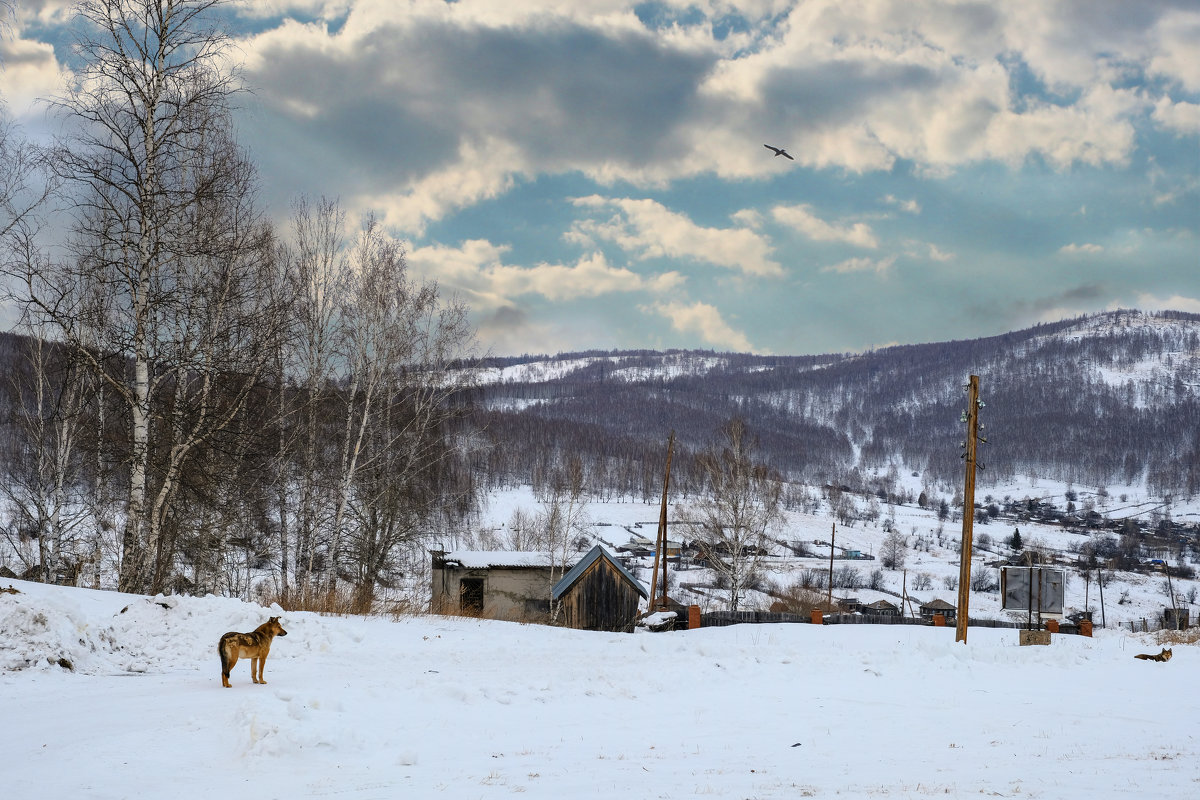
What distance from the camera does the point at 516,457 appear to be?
550 feet

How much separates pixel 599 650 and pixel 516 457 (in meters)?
152

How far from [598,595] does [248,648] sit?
23.5 metres

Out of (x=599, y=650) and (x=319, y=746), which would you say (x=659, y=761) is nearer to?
(x=319, y=746)

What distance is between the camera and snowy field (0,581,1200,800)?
637 centimetres

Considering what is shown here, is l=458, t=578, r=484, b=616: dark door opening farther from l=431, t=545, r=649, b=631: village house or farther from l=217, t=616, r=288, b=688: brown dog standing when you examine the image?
l=217, t=616, r=288, b=688: brown dog standing

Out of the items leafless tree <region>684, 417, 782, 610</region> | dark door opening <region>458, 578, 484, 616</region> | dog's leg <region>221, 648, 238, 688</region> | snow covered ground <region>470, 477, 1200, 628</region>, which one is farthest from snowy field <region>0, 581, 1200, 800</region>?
snow covered ground <region>470, 477, 1200, 628</region>

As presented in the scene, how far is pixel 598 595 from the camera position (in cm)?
3147

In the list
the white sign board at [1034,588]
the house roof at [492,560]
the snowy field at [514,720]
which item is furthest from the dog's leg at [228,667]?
the white sign board at [1034,588]

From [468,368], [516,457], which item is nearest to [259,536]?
[468,368]

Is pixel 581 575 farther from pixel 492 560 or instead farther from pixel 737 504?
pixel 737 504

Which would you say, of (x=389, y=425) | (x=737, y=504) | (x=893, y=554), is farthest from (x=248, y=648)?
(x=893, y=554)

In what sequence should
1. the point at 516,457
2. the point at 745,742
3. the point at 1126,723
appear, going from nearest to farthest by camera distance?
the point at 745,742
the point at 1126,723
the point at 516,457

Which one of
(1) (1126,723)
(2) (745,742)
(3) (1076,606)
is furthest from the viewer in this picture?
(3) (1076,606)

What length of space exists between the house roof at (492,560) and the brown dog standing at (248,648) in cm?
2431
